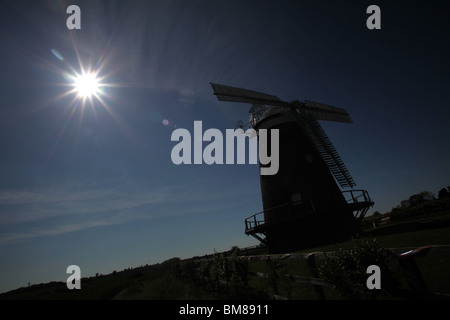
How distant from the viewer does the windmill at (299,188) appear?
1154 cm

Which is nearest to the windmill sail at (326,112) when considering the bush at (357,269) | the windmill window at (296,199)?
the windmill window at (296,199)

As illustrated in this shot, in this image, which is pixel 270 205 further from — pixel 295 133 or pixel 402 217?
pixel 402 217

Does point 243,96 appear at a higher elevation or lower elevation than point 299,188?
higher

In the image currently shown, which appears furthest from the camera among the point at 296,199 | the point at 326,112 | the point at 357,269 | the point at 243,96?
Result: the point at 326,112

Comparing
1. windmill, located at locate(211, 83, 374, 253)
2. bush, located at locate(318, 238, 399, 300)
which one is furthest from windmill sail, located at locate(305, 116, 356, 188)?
bush, located at locate(318, 238, 399, 300)

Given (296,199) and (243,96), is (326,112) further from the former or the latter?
(296,199)

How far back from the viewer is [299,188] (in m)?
12.6

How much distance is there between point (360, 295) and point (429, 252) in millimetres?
1499

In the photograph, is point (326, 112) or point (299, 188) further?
point (326, 112)

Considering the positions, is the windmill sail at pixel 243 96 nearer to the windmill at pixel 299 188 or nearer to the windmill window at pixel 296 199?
the windmill at pixel 299 188

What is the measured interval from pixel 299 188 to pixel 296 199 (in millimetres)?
744

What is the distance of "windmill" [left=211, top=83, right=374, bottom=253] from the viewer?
1154 cm

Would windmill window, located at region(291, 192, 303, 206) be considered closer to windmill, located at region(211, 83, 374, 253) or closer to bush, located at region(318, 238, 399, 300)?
windmill, located at region(211, 83, 374, 253)

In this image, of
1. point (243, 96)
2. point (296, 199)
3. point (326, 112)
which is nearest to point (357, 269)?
point (296, 199)
